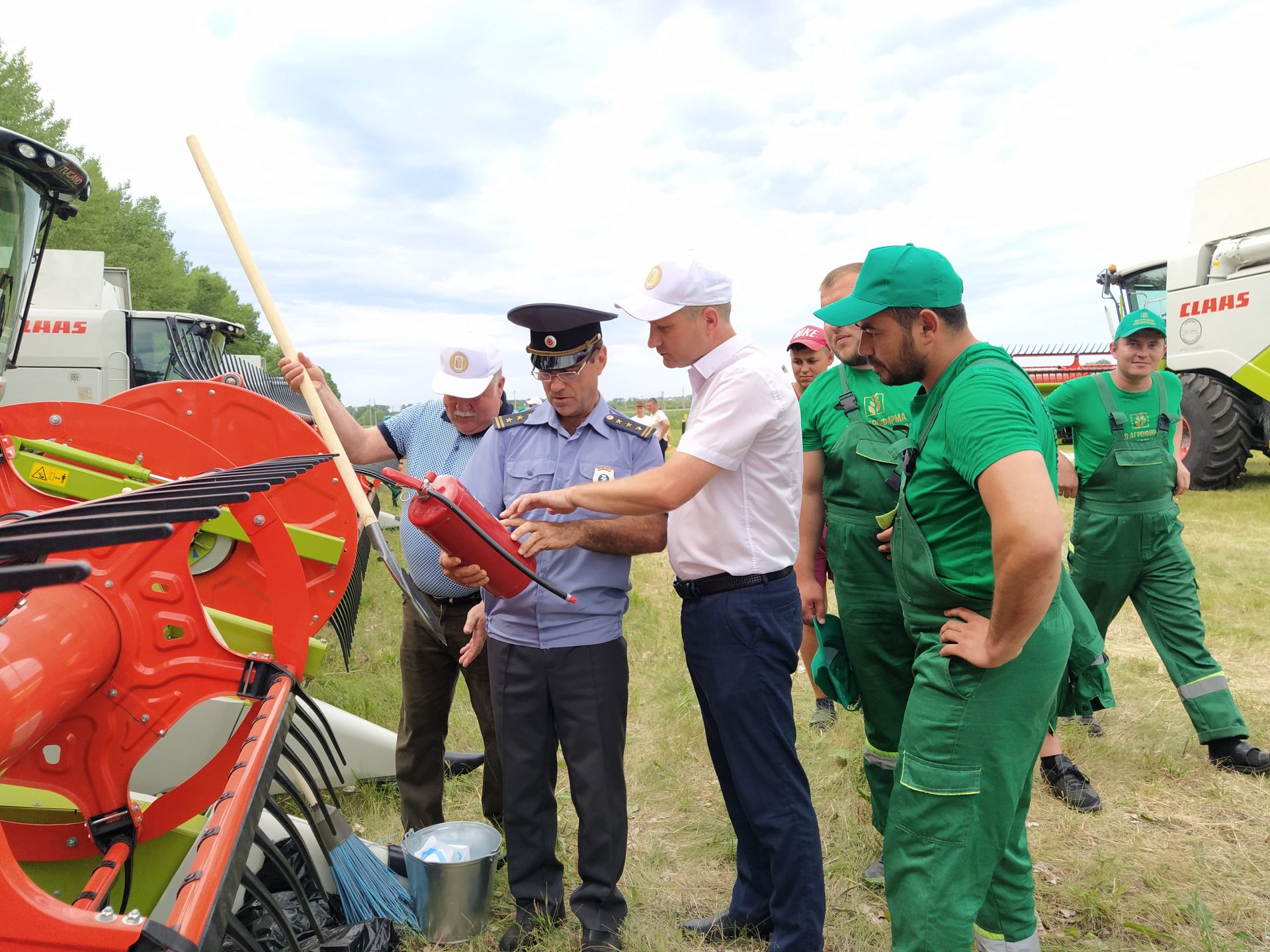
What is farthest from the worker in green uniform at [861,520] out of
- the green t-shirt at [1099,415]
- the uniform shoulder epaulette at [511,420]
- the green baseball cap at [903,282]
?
the green t-shirt at [1099,415]

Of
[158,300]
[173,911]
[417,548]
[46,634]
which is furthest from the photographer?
[158,300]

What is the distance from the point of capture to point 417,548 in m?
3.29

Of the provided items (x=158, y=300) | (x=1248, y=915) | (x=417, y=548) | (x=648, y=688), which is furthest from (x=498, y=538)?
(x=158, y=300)

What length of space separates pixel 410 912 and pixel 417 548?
1.22 metres

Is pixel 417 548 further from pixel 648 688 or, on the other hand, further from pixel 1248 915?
pixel 1248 915

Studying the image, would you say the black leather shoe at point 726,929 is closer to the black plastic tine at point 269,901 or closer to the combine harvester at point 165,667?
the combine harvester at point 165,667

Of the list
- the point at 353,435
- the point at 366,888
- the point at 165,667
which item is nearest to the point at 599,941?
the point at 366,888

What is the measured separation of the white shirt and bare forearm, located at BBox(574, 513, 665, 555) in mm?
113

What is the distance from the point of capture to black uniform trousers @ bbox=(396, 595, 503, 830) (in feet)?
10.8

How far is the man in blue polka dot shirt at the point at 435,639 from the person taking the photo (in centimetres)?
327

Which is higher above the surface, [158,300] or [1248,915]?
[158,300]

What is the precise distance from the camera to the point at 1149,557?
3.99 m

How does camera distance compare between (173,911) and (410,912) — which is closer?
(173,911)

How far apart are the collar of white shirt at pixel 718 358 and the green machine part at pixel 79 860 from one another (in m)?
1.87
